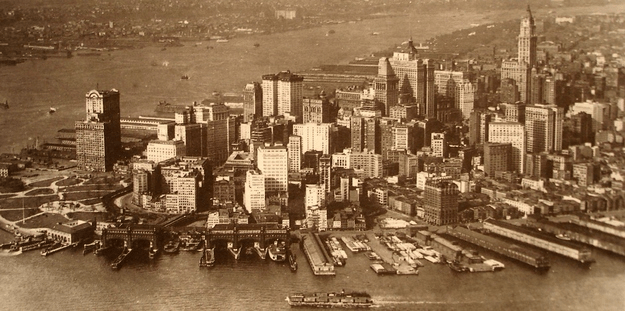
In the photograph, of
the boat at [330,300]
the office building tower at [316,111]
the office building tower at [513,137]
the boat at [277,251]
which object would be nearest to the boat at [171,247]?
the boat at [277,251]

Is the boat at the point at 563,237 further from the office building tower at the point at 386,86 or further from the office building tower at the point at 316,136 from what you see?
the office building tower at the point at 386,86

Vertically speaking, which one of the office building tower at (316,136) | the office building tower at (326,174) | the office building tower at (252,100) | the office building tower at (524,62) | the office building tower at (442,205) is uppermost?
the office building tower at (524,62)

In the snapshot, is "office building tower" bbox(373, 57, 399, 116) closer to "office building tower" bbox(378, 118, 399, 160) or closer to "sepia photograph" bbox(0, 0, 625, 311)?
"sepia photograph" bbox(0, 0, 625, 311)

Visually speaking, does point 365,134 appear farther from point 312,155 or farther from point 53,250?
point 53,250

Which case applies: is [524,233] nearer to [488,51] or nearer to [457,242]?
[457,242]

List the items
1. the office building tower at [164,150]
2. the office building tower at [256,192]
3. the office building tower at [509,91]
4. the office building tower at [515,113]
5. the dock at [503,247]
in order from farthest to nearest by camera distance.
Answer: the office building tower at [509,91]
the office building tower at [515,113]
the office building tower at [164,150]
the office building tower at [256,192]
the dock at [503,247]
